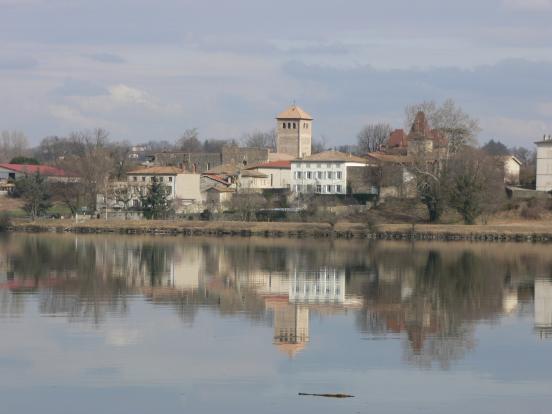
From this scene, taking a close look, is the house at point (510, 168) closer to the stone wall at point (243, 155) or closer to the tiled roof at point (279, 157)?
the tiled roof at point (279, 157)

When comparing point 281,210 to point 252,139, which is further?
point 252,139

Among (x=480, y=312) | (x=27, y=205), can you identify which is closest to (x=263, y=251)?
(x=480, y=312)

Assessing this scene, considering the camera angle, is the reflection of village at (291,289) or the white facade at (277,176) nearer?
the reflection of village at (291,289)

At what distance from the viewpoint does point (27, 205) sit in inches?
3007

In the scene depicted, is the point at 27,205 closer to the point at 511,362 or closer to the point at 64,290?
the point at 64,290

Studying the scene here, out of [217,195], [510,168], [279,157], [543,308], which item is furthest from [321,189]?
[543,308]

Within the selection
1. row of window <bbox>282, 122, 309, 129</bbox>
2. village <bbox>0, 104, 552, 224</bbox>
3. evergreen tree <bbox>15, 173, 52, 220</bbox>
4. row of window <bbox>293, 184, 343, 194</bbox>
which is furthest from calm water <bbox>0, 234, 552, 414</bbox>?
row of window <bbox>282, 122, 309, 129</bbox>

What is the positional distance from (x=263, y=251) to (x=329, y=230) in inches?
535

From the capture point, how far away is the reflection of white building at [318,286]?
1300 inches

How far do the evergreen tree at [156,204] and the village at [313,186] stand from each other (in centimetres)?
7

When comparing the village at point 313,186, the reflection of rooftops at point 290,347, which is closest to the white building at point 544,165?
the village at point 313,186

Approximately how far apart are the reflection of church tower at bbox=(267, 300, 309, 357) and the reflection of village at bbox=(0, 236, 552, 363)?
0.03m

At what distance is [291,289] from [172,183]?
50650mm

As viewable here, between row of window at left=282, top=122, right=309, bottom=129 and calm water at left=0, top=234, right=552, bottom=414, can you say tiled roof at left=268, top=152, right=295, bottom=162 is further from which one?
calm water at left=0, top=234, right=552, bottom=414
